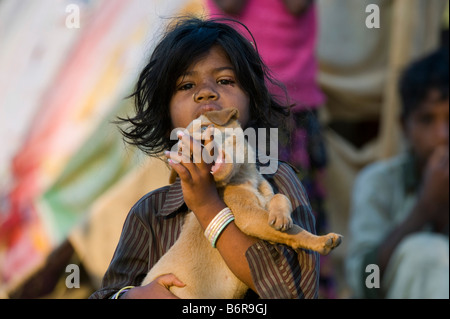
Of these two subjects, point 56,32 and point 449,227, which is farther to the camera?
point 56,32

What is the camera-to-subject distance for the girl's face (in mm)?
1443

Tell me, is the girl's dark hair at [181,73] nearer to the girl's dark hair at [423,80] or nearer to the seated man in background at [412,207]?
the seated man in background at [412,207]

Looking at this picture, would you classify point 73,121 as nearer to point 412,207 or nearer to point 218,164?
point 412,207

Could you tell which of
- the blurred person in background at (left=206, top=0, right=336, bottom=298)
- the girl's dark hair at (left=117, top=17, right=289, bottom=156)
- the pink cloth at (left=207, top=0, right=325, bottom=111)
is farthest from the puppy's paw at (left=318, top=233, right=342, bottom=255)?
the pink cloth at (left=207, top=0, right=325, bottom=111)

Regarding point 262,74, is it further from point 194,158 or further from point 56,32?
point 56,32

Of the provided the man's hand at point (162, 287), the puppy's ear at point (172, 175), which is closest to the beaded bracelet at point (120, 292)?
the man's hand at point (162, 287)

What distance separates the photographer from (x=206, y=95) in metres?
1.43

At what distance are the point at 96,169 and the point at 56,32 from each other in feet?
2.25

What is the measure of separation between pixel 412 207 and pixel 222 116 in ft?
5.89

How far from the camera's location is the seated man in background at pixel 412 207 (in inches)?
106

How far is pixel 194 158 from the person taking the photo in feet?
4.26

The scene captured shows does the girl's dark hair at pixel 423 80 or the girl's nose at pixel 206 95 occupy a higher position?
the girl's dark hair at pixel 423 80

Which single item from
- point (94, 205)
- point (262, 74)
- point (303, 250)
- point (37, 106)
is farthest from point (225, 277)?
point (37, 106)

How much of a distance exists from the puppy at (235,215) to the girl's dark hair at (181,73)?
0.19 metres
